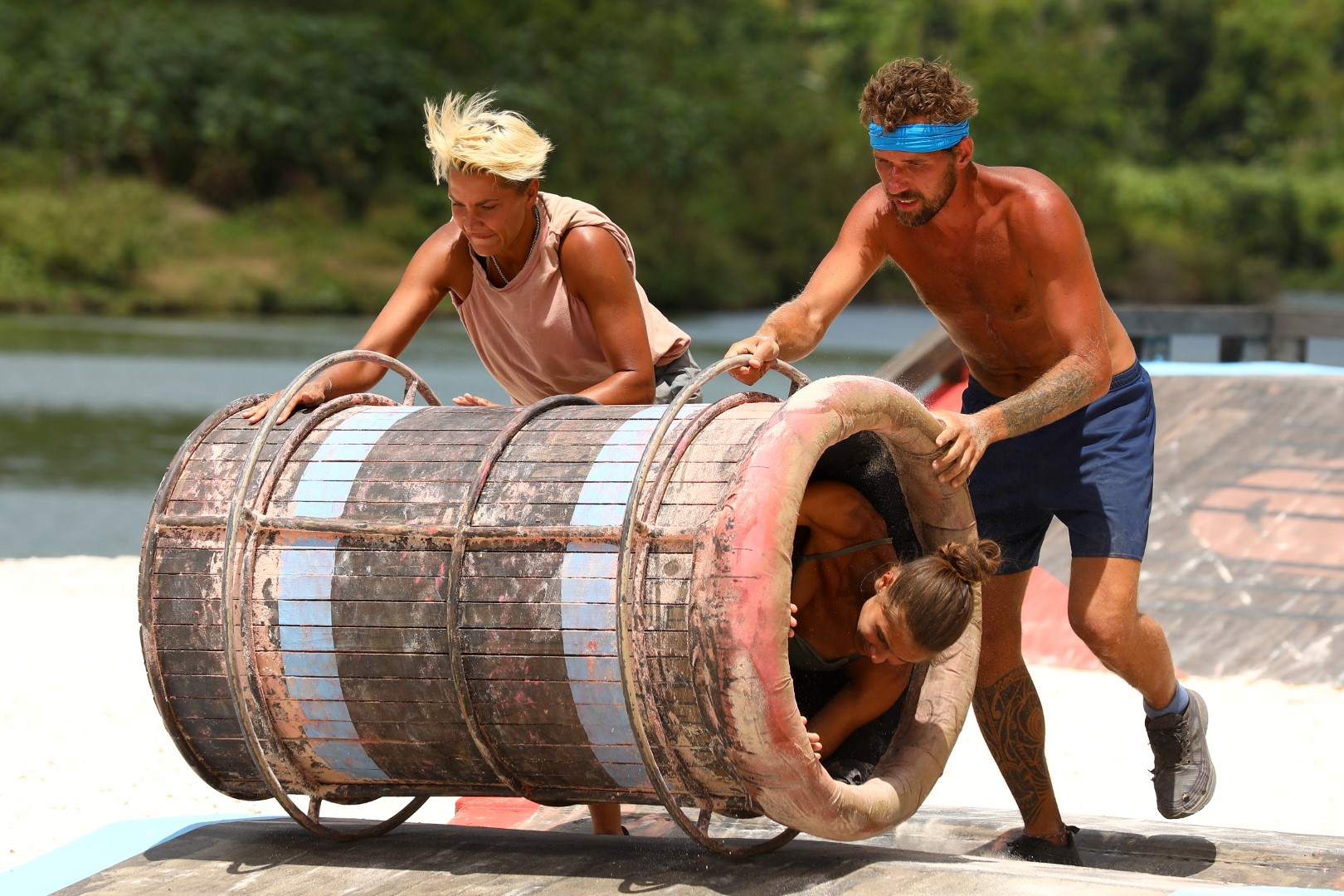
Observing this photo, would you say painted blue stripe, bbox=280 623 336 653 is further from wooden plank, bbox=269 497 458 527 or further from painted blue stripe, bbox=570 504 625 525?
painted blue stripe, bbox=570 504 625 525

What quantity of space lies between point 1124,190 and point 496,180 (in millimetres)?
54591

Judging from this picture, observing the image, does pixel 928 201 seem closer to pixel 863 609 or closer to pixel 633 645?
pixel 863 609

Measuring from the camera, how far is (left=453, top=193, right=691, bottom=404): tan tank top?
418cm

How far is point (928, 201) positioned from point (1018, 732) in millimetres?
1422

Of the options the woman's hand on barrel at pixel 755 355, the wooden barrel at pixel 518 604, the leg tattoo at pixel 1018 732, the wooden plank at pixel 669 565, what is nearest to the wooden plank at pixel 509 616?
the wooden barrel at pixel 518 604

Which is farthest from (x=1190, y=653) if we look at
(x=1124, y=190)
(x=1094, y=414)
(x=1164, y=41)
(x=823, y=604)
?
(x=1164, y=41)

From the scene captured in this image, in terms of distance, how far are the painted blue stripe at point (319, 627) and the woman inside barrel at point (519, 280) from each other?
342 millimetres

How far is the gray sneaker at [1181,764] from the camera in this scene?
418 cm

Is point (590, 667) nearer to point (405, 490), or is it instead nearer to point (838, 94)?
point (405, 490)

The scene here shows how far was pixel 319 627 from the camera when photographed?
3541 mm

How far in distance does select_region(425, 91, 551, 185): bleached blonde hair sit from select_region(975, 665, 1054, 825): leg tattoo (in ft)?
5.96

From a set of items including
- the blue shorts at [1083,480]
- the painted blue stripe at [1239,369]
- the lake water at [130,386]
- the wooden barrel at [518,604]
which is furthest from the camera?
the lake water at [130,386]

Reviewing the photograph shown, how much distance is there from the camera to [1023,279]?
13.1ft

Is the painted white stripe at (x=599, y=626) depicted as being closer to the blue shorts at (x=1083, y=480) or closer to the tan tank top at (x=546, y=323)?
the tan tank top at (x=546, y=323)
